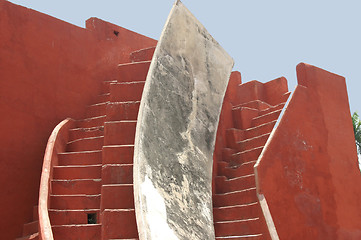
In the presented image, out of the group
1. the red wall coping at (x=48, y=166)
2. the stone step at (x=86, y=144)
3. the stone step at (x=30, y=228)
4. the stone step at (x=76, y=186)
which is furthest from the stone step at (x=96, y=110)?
the stone step at (x=30, y=228)

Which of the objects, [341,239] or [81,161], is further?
[341,239]

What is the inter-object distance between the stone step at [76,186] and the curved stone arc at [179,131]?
44.0 inches

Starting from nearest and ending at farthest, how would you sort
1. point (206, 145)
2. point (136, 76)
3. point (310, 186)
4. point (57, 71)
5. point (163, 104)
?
point (163, 104) → point (206, 145) → point (136, 76) → point (310, 186) → point (57, 71)

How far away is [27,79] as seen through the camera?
8.10 m

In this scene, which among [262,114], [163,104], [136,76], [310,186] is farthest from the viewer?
[262,114]

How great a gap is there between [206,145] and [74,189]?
5.66 feet

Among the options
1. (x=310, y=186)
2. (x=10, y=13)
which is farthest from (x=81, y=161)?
(x=310, y=186)

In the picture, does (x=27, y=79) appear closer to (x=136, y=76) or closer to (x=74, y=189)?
(x=136, y=76)

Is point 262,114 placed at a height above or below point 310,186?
above

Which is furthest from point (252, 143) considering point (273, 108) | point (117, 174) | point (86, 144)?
point (117, 174)

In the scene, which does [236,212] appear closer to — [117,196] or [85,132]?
[117,196]

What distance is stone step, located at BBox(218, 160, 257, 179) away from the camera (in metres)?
7.69

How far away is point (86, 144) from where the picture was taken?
7.34 metres

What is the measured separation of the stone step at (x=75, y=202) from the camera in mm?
6301
